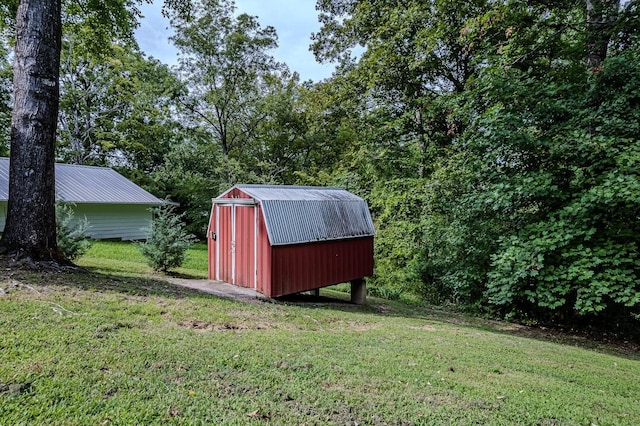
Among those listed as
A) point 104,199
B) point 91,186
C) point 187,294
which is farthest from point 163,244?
point 91,186

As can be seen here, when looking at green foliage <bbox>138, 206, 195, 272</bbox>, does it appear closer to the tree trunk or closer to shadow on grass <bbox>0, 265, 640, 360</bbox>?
shadow on grass <bbox>0, 265, 640, 360</bbox>

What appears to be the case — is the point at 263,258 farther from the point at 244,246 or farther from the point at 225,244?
the point at 225,244

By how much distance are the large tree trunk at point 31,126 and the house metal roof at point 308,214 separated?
3.52 metres

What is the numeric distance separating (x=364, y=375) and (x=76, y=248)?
8.08 meters

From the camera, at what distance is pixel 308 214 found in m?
8.05

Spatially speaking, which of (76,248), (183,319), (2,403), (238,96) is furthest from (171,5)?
(238,96)

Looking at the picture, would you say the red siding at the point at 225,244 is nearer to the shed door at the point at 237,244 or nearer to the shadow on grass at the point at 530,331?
the shed door at the point at 237,244

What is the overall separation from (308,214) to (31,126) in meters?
5.03

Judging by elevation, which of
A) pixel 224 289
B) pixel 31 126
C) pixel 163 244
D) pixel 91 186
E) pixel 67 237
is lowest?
pixel 224 289

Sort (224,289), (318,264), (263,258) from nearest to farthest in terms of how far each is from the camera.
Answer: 1. (263,258)
2. (224,289)
3. (318,264)

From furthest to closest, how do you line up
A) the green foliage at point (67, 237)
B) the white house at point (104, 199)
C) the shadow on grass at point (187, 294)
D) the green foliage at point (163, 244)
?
the white house at point (104, 199), the green foliage at point (163, 244), the green foliage at point (67, 237), the shadow on grass at point (187, 294)

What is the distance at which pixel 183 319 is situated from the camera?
452cm

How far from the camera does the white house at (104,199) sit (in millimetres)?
16359

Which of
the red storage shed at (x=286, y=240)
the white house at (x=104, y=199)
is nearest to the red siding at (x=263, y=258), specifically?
the red storage shed at (x=286, y=240)
